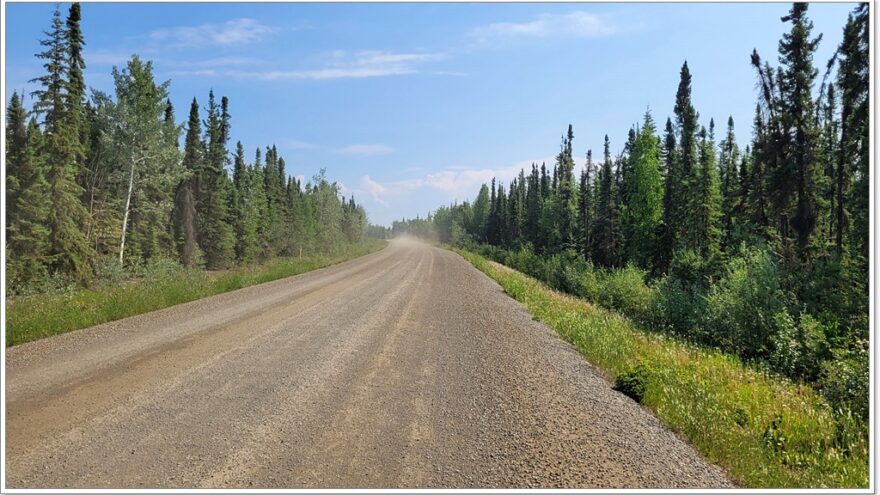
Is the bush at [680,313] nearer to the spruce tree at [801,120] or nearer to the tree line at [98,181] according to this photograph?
the spruce tree at [801,120]

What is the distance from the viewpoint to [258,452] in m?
4.60

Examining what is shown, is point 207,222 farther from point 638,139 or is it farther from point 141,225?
point 638,139

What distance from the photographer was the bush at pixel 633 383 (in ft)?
22.4

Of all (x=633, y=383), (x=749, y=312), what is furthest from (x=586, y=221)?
(x=633, y=383)

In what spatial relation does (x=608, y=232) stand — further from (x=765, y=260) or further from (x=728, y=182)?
(x=765, y=260)

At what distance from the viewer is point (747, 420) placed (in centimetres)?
619

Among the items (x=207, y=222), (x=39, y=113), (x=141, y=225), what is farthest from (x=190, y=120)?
(x=39, y=113)

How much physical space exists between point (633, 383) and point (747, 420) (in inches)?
58.7

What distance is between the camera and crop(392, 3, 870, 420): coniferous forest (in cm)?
1356

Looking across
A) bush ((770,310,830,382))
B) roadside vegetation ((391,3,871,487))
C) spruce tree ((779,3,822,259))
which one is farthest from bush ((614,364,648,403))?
spruce tree ((779,3,822,259))

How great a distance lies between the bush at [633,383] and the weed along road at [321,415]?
0.25 meters

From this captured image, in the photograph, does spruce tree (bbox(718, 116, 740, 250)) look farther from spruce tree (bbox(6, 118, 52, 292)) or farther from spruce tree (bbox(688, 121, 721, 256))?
spruce tree (bbox(6, 118, 52, 292))

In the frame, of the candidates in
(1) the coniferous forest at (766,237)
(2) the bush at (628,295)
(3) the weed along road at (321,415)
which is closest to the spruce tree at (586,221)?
(1) the coniferous forest at (766,237)

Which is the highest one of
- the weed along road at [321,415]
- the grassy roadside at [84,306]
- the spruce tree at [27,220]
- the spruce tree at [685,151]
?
the spruce tree at [685,151]
